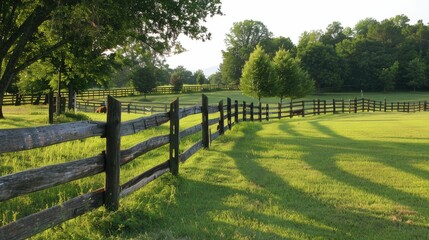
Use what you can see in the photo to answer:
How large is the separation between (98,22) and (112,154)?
8.13 m

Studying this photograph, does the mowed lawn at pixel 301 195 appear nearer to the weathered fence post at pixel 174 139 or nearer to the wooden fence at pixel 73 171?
→ the weathered fence post at pixel 174 139

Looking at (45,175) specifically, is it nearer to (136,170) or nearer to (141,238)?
(141,238)

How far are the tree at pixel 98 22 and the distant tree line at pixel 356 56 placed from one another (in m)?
68.4

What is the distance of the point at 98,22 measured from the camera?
1199 cm

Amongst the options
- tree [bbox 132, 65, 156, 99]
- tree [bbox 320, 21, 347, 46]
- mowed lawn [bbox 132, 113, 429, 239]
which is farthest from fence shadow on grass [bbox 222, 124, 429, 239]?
tree [bbox 320, 21, 347, 46]

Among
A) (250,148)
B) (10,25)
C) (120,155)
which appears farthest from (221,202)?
(10,25)

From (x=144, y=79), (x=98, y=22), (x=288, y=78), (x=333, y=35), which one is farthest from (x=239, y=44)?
(x=98, y=22)

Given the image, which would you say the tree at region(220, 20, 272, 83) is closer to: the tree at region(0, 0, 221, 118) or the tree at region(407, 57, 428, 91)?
the tree at region(407, 57, 428, 91)

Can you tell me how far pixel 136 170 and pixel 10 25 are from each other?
9823 millimetres

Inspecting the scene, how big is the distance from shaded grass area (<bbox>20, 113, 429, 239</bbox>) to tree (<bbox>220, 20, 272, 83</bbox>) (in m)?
91.6

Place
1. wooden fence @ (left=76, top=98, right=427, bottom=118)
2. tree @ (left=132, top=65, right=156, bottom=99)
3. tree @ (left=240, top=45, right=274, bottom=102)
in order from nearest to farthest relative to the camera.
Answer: wooden fence @ (left=76, top=98, right=427, bottom=118)
tree @ (left=240, top=45, right=274, bottom=102)
tree @ (left=132, top=65, right=156, bottom=99)

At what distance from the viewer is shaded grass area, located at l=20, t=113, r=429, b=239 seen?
457 cm

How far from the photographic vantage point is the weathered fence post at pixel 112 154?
4934 mm

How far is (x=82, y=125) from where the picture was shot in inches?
177
